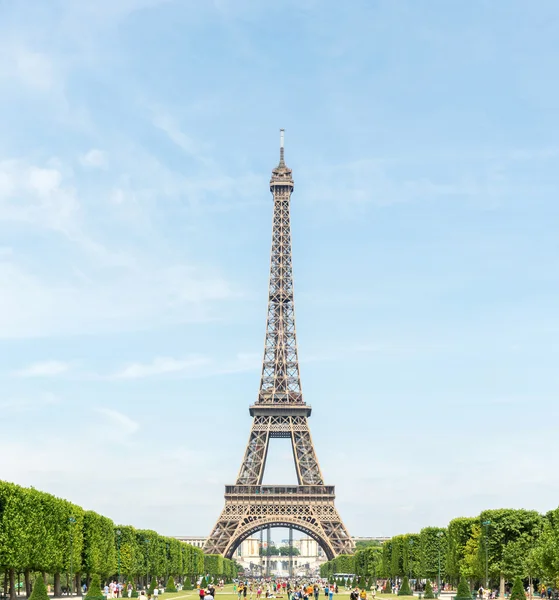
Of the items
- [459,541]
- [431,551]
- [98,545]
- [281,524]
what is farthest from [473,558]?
[281,524]

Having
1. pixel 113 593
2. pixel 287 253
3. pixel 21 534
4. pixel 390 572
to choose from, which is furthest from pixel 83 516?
pixel 287 253

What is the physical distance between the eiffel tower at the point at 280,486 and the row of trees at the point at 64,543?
62.2 ft

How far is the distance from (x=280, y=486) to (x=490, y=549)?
187ft

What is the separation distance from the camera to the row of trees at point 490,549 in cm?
6097

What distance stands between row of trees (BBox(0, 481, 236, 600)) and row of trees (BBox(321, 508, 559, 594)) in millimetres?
30504

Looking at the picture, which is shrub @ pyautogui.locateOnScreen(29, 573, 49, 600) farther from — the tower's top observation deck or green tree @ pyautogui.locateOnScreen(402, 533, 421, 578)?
the tower's top observation deck

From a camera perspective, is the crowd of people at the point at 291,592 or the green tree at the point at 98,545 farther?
the green tree at the point at 98,545

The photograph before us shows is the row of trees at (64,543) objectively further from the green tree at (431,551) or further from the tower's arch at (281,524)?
the green tree at (431,551)

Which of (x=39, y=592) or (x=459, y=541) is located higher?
(x=459, y=541)

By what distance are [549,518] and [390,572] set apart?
42.1 m

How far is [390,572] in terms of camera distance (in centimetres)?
11362

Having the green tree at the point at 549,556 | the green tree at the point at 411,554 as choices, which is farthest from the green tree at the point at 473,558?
the green tree at the point at 549,556

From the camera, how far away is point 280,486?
130m

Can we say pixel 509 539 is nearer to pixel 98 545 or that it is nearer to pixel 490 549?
pixel 490 549
